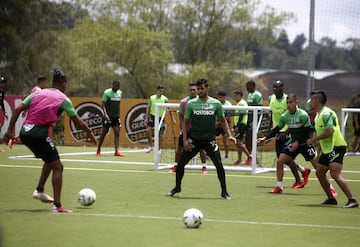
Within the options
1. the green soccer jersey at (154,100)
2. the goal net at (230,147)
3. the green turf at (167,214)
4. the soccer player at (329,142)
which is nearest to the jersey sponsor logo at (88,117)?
the goal net at (230,147)

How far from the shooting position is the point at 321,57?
157 ft

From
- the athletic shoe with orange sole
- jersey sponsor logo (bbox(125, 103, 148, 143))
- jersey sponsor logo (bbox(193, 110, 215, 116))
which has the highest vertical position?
jersey sponsor logo (bbox(193, 110, 215, 116))

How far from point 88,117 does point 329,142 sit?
20078mm

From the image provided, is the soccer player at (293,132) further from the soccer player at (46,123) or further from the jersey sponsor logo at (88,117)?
the jersey sponsor logo at (88,117)

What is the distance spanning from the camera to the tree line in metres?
46.3

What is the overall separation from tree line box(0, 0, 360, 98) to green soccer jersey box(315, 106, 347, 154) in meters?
30.2

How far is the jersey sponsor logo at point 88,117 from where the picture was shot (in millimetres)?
32719

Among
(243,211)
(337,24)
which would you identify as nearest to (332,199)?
(243,211)

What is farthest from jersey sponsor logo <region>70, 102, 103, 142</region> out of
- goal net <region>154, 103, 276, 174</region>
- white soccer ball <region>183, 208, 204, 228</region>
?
white soccer ball <region>183, 208, 204, 228</region>

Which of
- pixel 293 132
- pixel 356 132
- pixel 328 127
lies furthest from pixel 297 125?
pixel 356 132

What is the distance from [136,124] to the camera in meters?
32.7

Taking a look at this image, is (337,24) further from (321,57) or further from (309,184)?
(309,184)

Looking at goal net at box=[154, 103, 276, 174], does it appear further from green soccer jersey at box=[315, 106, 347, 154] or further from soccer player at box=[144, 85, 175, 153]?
green soccer jersey at box=[315, 106, 347, 154]

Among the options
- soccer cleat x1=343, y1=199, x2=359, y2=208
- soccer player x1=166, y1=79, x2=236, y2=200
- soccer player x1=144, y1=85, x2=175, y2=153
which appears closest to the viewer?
soccer cleat x1=343, y1=199, x2=359, y2=208
